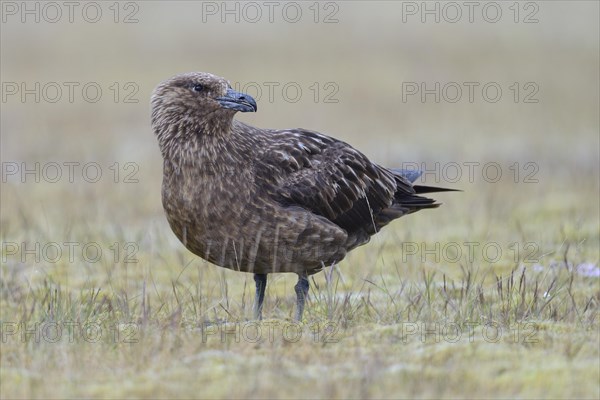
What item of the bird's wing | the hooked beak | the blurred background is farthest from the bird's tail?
the hooked beak

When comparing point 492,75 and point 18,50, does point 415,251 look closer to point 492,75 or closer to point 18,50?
point 492,75

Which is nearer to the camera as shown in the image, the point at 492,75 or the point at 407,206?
the point at 407,206

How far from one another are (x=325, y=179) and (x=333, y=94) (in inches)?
482

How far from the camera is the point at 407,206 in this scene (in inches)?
290

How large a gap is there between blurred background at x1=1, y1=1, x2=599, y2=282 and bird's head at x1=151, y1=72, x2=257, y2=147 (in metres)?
2.58

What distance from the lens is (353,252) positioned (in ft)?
28.7

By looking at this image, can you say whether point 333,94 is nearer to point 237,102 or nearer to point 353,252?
point 353,252

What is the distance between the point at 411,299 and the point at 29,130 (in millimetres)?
10441

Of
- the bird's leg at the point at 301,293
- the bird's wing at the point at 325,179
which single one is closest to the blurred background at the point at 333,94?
the bird's wing at the point at 325,179

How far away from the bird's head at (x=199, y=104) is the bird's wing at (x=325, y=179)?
1.14ft

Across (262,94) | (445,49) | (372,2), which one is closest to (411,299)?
(262,94)

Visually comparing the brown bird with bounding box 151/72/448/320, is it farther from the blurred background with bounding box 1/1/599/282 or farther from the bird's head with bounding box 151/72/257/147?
the blurred background with bounding box 1/1/599/282

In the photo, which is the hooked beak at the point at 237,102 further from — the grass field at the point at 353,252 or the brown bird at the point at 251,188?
the grass field at the point at 353,252

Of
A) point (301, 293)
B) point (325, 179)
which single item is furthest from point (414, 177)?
point (301, 293)
